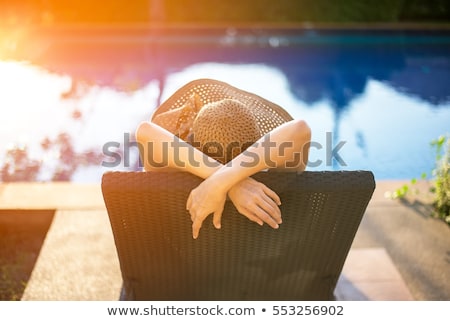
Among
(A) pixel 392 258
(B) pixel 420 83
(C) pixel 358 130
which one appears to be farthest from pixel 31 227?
(B) pixel 420 83

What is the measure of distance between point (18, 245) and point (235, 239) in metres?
1.85

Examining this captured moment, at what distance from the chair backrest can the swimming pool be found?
2.60 metres

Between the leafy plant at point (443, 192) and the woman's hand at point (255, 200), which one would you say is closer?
the woman's hand at point (255, 200)

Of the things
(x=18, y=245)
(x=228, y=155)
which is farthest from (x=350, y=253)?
(x=18, y=245)

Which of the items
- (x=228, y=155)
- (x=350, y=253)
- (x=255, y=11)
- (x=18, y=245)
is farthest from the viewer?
(x=255, y=11)

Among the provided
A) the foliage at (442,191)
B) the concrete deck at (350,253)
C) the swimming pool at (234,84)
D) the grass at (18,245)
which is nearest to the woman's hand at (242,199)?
the concrete deck at (350,253)

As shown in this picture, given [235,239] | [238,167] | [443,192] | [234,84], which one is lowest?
[234,84]

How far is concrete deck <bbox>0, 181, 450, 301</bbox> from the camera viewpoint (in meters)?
2.52

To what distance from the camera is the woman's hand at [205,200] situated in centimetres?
148

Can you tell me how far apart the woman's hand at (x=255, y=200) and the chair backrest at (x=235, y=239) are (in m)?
0.04

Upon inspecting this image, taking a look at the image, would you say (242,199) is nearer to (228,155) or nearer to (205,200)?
(205,200)

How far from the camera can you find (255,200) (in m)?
1.50

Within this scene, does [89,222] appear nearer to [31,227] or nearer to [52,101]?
[31,227]

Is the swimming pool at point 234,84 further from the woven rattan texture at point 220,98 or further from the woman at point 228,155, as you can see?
the woman at point 228,155
